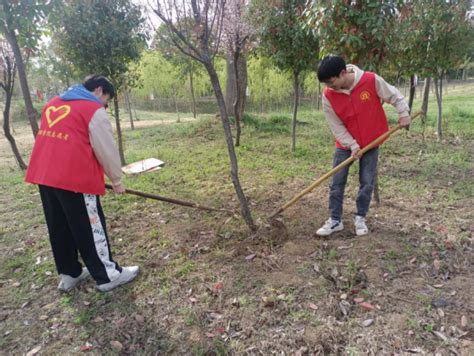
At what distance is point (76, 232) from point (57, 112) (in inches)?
36.2

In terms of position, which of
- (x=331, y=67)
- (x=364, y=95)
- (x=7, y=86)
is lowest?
(x=364, y=95)

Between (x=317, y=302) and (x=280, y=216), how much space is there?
154 cm

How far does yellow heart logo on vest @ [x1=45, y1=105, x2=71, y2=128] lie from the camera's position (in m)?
2.38

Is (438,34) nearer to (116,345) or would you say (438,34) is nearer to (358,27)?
(358,27)

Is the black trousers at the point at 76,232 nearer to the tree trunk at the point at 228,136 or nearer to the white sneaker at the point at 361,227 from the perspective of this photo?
the tree trunk at the point at 228,136

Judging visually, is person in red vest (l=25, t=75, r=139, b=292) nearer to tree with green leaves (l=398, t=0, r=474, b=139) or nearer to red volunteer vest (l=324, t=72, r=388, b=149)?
red volunteer vest (l=324, t=72, r=388, b=149)

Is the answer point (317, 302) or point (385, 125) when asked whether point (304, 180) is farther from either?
point (317, 302)

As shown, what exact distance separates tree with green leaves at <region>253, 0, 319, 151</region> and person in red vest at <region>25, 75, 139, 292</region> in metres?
4.58

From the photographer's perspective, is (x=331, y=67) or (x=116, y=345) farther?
(x=331, y=67)

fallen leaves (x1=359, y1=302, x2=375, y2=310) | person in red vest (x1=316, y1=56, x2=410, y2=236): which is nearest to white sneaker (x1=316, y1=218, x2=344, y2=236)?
person in red vest (x1=316, y1=56, x2=410, y2=236)

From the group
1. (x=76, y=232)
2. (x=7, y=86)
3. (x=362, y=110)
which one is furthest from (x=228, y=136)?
(x=7, y=86)

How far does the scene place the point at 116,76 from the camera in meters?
6.11

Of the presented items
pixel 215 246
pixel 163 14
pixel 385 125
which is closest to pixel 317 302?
pixel 215 246

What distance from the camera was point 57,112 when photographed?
95.0 inches
